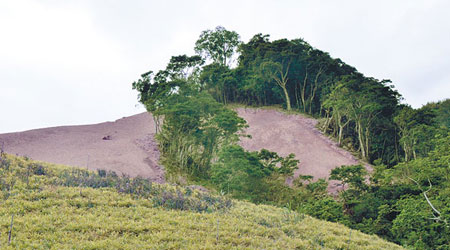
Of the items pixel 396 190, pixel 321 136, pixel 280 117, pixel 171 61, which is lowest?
pixel 396 190

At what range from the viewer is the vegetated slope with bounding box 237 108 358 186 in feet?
89.5

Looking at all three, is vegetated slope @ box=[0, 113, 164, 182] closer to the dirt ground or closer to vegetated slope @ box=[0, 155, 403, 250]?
the dirt ground

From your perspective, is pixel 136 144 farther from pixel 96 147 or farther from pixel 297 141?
pixel 297 141

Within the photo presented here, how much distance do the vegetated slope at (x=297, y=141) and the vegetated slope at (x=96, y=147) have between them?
31.3 feet

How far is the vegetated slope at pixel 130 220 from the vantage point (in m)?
6.16

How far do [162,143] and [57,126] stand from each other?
37.7 ft

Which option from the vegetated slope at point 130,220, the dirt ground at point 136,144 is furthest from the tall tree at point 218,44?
the vegetated slope at point 130,220

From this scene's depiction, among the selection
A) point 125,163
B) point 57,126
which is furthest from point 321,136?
point 57,126

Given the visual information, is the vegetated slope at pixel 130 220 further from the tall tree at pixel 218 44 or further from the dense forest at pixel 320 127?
the tall tree at pixel 218 44

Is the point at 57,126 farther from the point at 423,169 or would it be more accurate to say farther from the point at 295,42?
the point at 423,169

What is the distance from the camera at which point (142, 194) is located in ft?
31.0

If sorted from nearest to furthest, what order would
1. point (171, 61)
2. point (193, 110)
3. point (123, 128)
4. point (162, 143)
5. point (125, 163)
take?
point (193, 110) < point (125, 163) < point (162, 143) < point (171, 61) < point (123, 128)

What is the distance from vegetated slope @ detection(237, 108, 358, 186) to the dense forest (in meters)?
1.61

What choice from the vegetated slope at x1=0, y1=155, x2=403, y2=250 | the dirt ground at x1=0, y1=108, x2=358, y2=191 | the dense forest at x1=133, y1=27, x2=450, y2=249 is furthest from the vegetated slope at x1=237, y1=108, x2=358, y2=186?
the vegetated slope at x1=0, y1=155, x2=403, y2=250
